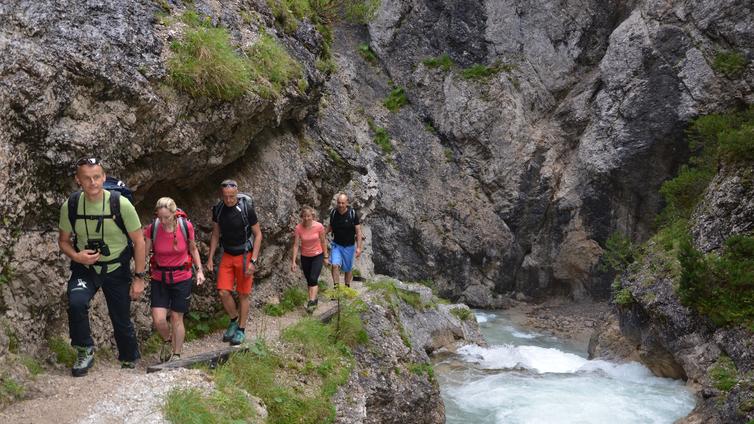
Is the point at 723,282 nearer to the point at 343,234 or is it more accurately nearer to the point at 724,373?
the point at 724,373

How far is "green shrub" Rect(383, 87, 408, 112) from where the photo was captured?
1119 inches

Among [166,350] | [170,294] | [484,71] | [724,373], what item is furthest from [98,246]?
[484,71]

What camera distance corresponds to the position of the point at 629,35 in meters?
24.7

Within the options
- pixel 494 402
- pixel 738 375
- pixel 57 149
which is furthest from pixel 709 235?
pixel 57 149

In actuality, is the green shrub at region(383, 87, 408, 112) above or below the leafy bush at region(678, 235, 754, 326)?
above

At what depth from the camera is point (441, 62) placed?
2873cm

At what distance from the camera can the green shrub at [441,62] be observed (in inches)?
1127

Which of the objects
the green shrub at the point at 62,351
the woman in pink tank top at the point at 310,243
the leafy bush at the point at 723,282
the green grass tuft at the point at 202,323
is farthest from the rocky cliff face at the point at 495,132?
the leafy bush at the point at 723,282

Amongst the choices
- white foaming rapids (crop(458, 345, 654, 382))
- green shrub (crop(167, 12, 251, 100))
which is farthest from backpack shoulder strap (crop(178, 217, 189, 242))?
white foaming rapids (crop(458, 345, 654, 382))

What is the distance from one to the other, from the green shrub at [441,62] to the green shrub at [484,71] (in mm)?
819

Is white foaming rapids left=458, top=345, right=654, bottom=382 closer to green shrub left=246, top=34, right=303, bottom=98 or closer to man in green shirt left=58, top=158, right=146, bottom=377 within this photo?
green shrub left=246, top=34, right=303, bottom=98

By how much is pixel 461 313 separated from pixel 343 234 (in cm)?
1012

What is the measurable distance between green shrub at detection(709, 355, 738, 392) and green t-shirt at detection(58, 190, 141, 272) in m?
10.4

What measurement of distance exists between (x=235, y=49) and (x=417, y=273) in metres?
18.9
